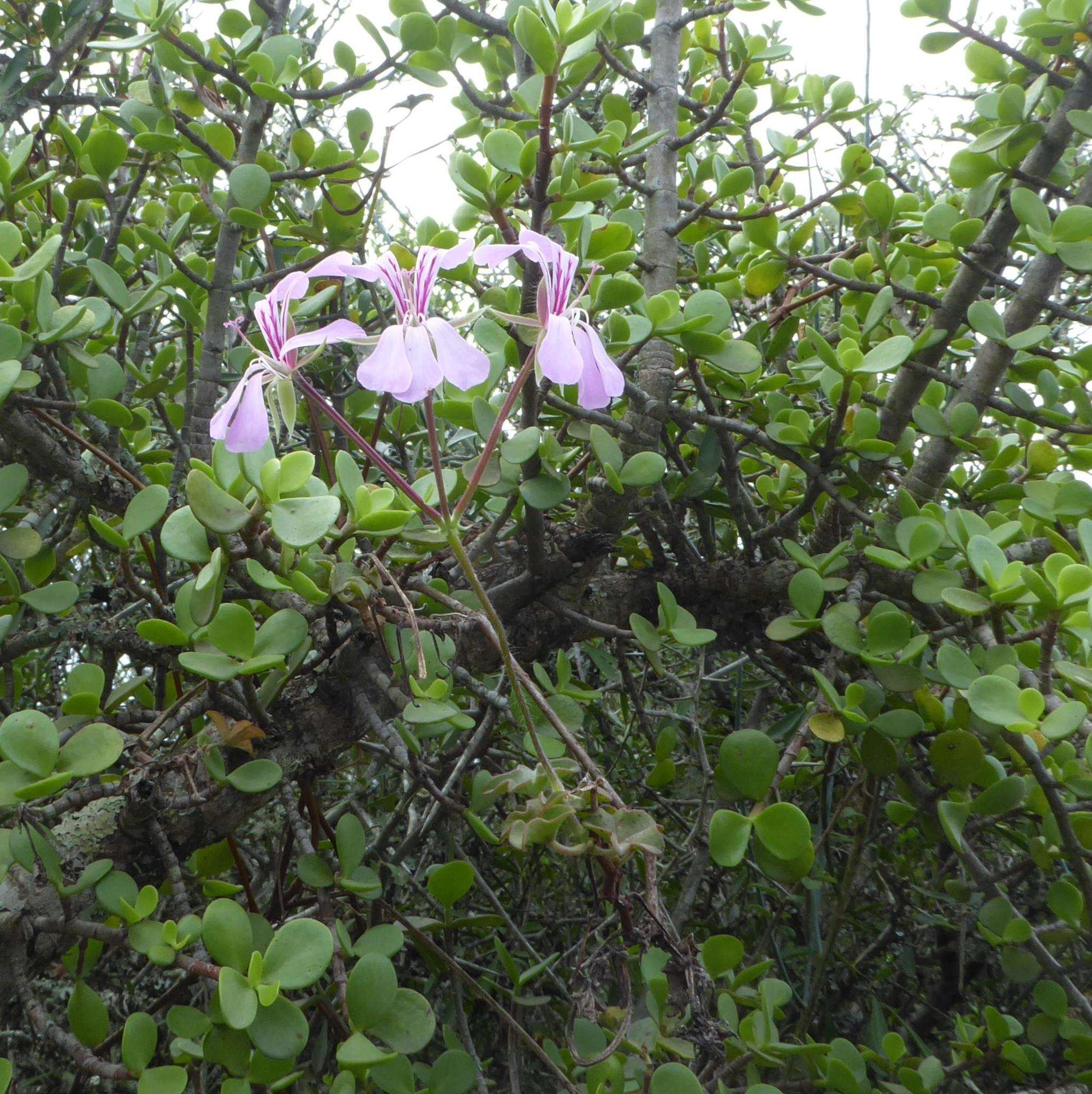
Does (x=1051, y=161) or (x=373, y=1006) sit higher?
(x=1051, y=161)

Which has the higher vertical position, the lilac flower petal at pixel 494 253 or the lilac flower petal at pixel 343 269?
the lilac flower petal at pixel 494 253

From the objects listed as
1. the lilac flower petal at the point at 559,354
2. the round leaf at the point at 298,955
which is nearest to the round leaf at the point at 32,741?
the round leaf at the point at 298,955

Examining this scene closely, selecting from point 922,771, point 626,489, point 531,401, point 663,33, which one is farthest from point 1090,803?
point 663,33

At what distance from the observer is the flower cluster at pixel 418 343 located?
0.50m

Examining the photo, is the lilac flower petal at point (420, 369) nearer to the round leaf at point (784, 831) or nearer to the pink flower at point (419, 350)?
the pink flower at point (419, 350)

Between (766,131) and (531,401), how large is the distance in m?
0.60

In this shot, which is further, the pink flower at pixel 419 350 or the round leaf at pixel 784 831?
the round leaf at pixel 784 831

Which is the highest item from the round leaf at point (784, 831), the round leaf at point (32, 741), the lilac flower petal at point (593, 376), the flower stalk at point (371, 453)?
the lilac flower petal at point (593, 376)

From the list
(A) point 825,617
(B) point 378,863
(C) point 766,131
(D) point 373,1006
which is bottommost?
(B) point 378,863

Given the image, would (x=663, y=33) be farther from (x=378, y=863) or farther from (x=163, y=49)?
(x=378, y=863)

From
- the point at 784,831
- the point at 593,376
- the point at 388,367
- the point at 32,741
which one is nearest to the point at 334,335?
the point at 388,367

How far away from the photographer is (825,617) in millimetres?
756

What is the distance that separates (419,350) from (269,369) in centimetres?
13

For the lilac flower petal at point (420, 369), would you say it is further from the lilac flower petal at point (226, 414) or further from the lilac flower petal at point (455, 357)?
the lilac flower petal at point (226, 414)
